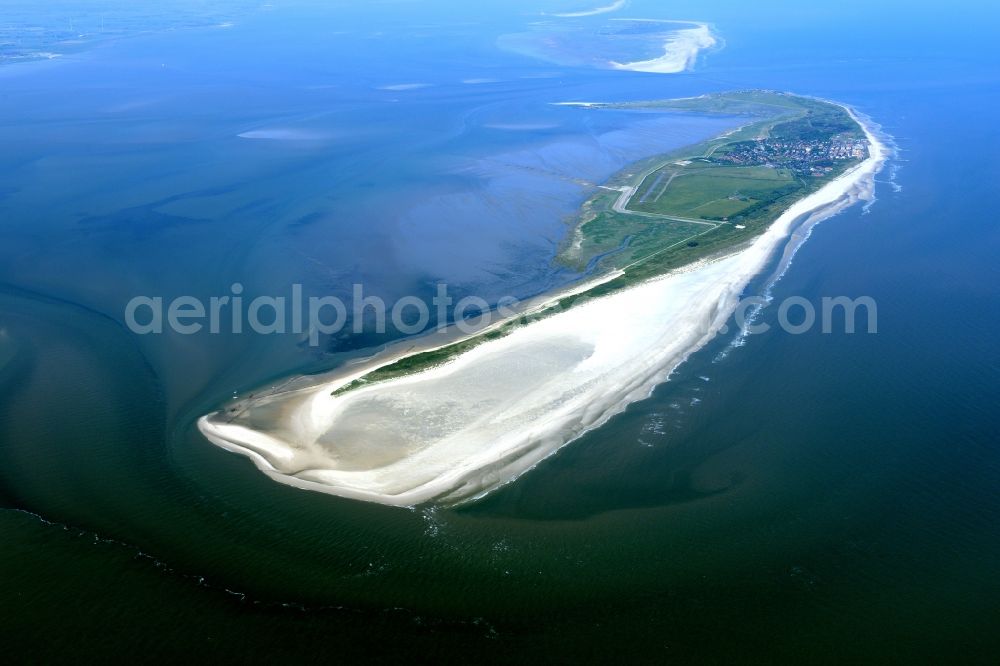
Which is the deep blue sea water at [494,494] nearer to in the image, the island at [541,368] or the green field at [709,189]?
the island at [541,368]

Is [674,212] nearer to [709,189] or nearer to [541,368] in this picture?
[709,189]

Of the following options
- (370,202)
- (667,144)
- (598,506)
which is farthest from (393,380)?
(667,144)

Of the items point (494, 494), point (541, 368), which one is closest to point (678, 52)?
point (541, 368)

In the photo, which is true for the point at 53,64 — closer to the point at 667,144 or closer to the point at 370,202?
the point at 370,202

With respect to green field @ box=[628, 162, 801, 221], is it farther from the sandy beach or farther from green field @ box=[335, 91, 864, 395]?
the sandy beach

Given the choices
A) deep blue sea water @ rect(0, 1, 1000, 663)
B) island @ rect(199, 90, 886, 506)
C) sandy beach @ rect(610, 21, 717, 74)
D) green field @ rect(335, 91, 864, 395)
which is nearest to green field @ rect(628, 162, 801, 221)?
green field @ rect(335, 91, 864, 395)

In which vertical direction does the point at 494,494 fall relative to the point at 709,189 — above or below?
below

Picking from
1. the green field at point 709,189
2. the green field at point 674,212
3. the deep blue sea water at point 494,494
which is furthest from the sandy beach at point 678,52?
the green field at point 709,189
